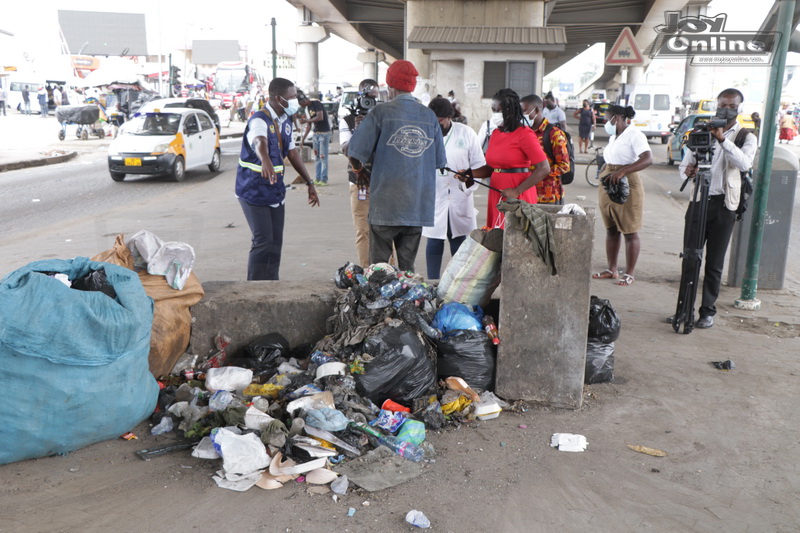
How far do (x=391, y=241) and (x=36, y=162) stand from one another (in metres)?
17.6

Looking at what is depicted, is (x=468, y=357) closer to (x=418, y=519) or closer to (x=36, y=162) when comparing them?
(x=418, y=519)

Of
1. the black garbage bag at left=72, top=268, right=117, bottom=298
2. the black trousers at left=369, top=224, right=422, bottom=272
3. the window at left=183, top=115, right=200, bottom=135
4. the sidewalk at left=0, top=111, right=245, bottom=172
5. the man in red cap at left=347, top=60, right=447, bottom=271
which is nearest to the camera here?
the black garbage bag at left=72, top=268, right=117, bottom=298

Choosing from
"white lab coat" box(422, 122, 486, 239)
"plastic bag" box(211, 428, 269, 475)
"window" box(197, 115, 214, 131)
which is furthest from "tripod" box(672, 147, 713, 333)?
"window" box(197, 115, 214, 131)

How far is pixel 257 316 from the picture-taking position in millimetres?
4785

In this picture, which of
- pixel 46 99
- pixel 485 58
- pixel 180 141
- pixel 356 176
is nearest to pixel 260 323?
pixel 356 176

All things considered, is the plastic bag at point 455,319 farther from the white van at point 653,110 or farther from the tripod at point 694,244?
the white van at point 653,110

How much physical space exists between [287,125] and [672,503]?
4.19 m

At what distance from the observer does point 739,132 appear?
5.71 m

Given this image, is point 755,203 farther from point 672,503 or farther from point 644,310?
point 672,503

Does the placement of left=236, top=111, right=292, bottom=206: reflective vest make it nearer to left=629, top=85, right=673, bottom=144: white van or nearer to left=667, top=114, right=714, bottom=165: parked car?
left=667, top=114, right=714, bottom=165: parked car

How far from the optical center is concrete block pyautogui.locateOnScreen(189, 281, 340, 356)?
4707mm

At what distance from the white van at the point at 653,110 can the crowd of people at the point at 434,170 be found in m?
29.1

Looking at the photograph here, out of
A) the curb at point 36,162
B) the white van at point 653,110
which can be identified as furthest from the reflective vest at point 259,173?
the white van at point 653,110

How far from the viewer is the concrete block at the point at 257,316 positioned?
4707mm
